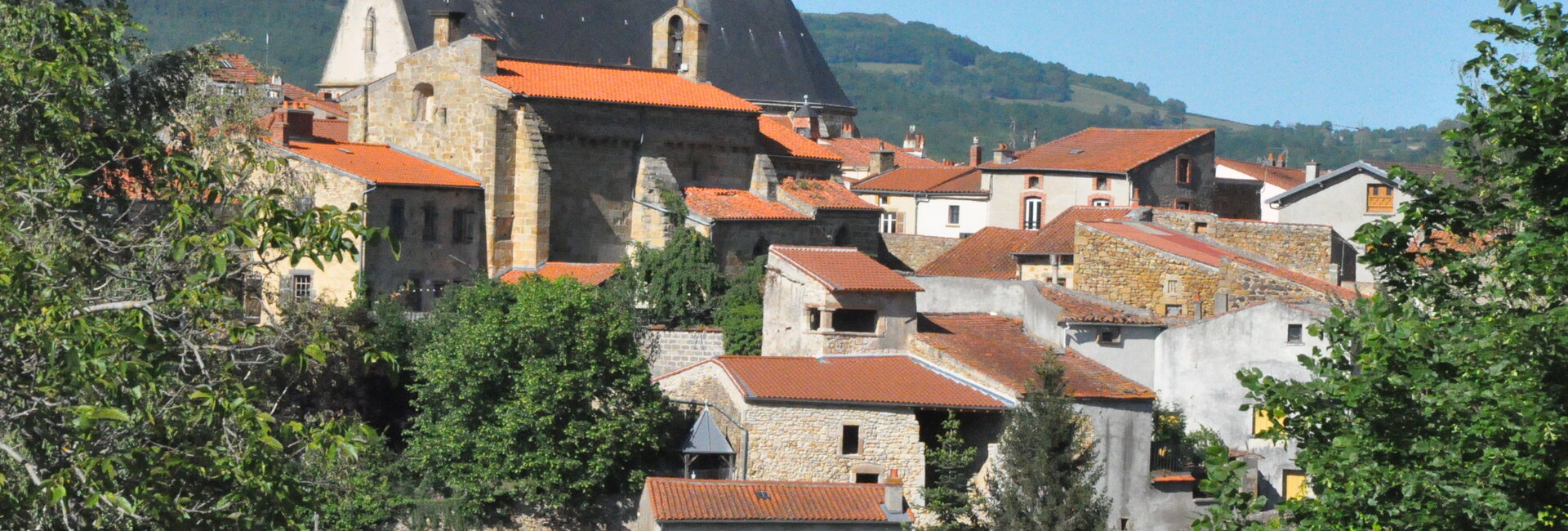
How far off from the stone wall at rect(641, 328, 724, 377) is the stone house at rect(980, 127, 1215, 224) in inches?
743

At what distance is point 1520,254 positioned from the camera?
15.4 metres

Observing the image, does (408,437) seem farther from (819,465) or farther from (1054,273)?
(1054,273)

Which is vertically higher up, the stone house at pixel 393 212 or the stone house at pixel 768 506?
the stone house at pixel 393 212

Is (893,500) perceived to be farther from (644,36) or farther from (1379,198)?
(644,36)

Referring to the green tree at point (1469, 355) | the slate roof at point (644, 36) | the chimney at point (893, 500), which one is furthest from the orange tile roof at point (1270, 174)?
the green tree at point (1469, 355)

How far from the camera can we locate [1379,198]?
4912 centimetres

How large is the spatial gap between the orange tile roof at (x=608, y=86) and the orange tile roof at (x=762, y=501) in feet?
55.3

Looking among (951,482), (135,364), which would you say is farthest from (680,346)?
(135,364)

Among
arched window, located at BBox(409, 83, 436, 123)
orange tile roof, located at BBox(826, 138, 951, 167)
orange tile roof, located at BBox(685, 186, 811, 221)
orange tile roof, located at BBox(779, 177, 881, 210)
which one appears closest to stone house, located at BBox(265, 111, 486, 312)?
arched window, located at BBox(409, 83, 436, 123)

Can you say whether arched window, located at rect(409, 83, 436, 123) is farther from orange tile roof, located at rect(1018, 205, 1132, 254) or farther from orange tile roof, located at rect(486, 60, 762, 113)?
orange tile roof, located at rect(1018, 205, 1132, 254)

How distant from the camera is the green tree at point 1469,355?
47.3 feet

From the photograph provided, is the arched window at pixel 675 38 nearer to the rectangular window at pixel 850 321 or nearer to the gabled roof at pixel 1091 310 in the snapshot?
the gabled roof at pixel 1091 310

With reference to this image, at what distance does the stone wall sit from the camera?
38.2 meters

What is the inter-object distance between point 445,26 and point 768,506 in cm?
2135
